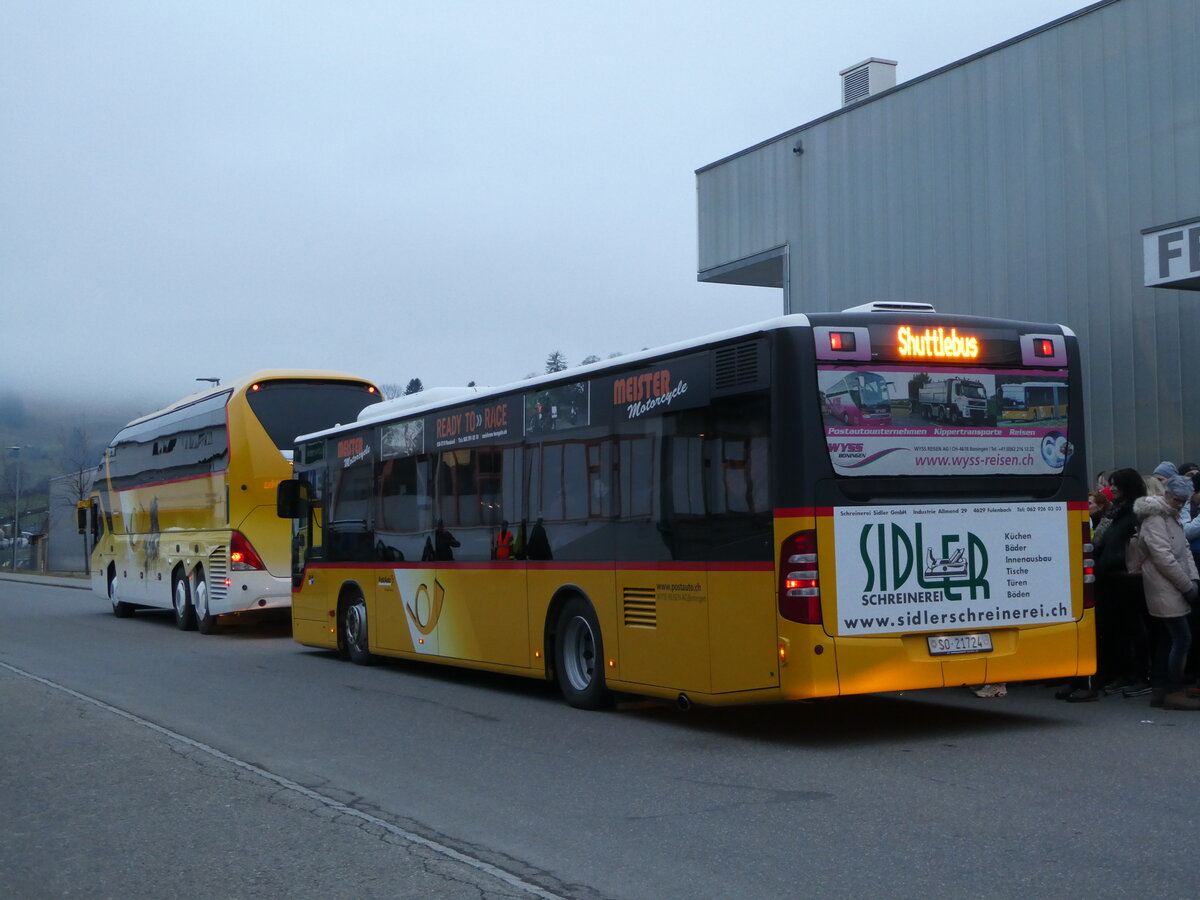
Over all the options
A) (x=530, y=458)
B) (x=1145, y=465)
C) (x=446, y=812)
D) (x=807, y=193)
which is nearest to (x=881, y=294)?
(x=807, y=193)

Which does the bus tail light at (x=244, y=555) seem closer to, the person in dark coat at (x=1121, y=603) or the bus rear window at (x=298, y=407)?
the bus rear window at (x=298, y=407)

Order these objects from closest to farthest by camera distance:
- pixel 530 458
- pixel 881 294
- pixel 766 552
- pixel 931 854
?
pixel 931 854 < pixel 766 552 < pixel 530 458 < pixel 881 294

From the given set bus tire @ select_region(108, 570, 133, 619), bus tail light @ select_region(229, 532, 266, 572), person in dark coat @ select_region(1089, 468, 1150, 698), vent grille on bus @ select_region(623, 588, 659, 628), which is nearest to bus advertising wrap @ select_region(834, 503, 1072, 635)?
person in dark coat @ select_region(1089, 468, 1150, 698)

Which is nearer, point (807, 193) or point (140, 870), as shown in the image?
point (140, 870)

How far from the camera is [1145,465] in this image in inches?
647

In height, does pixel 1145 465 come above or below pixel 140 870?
above

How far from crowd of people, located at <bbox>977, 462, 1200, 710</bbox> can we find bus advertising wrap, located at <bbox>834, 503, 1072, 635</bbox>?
119 centimetres

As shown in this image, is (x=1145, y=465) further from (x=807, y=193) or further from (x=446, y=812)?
(x=446, y=812)

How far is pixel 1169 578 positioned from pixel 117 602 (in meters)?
23.1

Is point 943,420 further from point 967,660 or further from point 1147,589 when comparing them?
point 1147,589

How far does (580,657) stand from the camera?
38.3ft

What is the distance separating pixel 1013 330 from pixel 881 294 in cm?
1108

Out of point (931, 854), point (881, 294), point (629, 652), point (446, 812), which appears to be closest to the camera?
point (931, 854)

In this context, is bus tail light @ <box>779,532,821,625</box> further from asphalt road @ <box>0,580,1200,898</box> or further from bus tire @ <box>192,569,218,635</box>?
bus tire @ <box>192,569,218,635</box>
